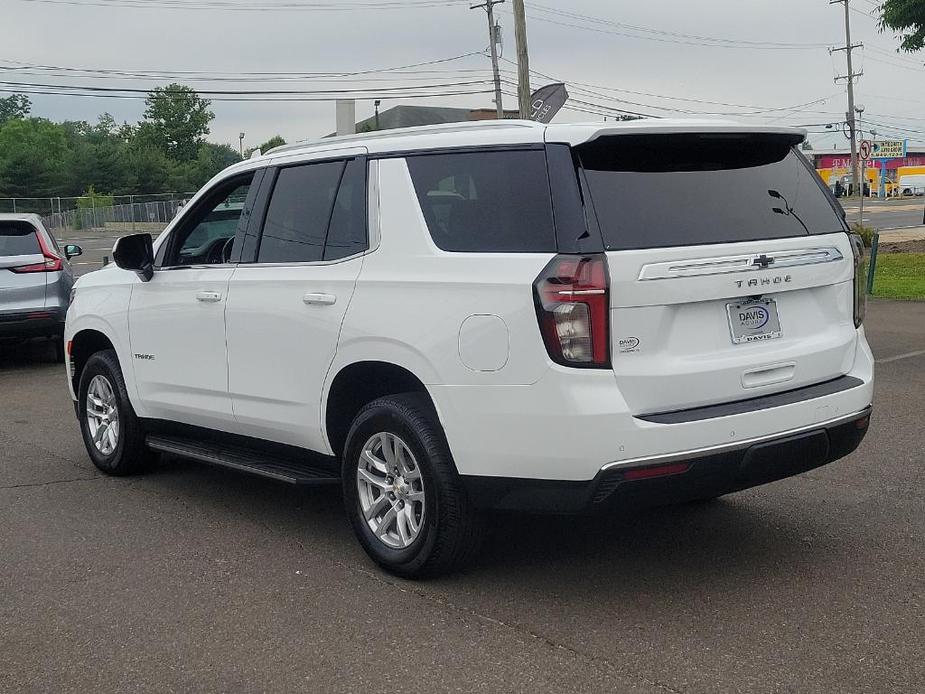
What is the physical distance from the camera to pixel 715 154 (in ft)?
15.3

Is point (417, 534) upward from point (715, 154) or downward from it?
downward

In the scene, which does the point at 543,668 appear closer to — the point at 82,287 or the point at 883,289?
the point at 82,287

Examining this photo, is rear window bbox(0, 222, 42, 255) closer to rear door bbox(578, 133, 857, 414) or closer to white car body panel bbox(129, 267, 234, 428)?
white car body panel bbox(129, 267, 234, 428)

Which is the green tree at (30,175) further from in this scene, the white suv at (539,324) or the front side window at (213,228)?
the white suv at (539,324)

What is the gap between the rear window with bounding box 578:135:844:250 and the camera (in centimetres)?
430

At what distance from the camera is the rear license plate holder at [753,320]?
4410 mm

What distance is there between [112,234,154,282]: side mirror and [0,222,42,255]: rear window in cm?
643

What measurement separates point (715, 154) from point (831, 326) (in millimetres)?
890

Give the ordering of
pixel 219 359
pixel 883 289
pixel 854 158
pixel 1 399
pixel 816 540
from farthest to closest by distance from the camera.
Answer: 1. pixel 854 158
2. pixel 883 289
3. pixel 1 399
4. pixel 219 359
5. pixel 816 540

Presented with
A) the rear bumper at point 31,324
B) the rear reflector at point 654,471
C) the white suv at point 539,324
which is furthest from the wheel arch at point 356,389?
the rear bumper at point 31,324

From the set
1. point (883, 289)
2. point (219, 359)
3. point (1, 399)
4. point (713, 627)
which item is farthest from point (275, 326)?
point (883, 289)

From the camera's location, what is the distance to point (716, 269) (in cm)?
432

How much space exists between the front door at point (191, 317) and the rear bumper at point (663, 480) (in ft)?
6.37

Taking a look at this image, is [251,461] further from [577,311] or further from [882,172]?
[882,172]
